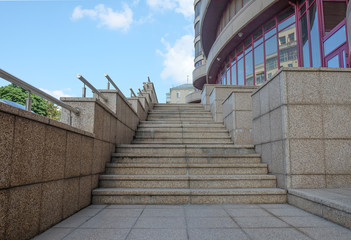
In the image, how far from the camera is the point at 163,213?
4137 mm

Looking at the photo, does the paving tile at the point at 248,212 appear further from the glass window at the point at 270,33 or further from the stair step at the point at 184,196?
the glass window at the point at 270,33

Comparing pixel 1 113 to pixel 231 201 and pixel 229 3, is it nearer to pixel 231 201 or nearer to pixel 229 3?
pixel 231 201

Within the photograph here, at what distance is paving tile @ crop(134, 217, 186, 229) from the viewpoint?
3.47m

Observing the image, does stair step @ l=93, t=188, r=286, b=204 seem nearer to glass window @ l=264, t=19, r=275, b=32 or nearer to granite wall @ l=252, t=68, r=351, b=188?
granite wall @ l=252, t=68, r=351, b=188

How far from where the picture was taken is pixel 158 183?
5262 millimetres

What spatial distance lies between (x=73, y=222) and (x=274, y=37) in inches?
490

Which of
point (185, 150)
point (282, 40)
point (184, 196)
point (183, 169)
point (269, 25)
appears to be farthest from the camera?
point (269, 25)

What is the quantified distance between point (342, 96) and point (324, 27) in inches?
241

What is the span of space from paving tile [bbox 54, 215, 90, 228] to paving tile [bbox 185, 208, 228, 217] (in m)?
1.58

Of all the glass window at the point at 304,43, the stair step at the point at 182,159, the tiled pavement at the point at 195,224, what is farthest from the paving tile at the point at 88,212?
the glass window at the point at 304,43

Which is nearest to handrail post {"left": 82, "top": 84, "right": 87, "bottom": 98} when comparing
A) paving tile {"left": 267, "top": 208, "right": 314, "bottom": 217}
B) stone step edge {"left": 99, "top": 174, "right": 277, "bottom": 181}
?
stone step edge {"left": 99, "top": 174, "right": 277, "bottom": 181}

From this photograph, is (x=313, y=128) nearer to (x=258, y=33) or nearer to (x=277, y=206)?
(x=277, y=206)

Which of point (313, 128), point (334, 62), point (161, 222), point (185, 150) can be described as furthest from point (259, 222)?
point (334, 62)

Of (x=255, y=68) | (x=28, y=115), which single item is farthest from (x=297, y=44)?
(x=28, y=115)
